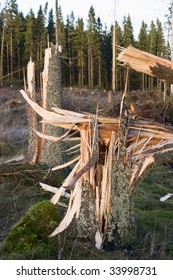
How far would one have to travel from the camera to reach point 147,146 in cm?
457

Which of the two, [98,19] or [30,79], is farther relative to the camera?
[98,19]

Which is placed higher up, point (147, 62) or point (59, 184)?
point (147, 62)

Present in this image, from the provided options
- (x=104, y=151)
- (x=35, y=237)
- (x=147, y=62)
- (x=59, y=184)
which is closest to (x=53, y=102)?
(x=59, y=184)

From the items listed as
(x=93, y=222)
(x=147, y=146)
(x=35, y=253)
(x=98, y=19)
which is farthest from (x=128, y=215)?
(x=98, y=19)

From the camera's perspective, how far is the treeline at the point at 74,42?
48.6m

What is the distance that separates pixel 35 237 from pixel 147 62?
1920mm

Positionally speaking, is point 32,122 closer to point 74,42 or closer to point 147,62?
point 147,62

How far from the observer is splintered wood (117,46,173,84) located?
14.2 feet

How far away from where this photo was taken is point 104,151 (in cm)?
461

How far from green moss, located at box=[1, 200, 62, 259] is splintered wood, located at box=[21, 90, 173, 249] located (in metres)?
0.17

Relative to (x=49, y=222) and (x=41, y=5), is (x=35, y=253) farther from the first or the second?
(x=41, y=5)

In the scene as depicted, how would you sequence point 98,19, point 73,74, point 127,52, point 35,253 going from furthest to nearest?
point 98,19 → point 73,74 → point 127,52 → point 35,253

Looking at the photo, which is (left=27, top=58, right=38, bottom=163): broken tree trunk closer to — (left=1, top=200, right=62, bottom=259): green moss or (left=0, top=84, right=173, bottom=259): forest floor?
(left=0, top=84, right=173, bottom=259): forest floor

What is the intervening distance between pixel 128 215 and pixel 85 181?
0.56m
